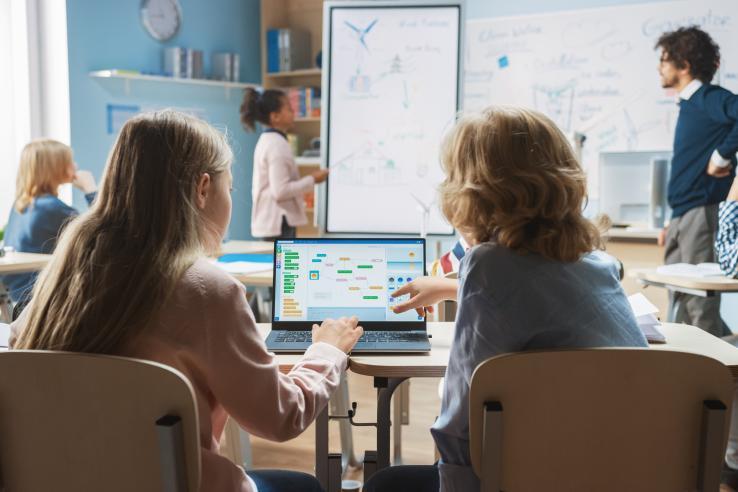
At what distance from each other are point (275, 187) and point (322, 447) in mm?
2711

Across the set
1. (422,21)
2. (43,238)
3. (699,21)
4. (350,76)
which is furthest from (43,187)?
(699,21)

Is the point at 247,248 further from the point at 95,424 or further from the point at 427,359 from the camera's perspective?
the point at 95,424

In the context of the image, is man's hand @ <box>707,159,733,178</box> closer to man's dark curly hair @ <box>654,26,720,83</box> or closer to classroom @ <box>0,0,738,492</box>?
classroom @ <box>0,0,738,492</box>

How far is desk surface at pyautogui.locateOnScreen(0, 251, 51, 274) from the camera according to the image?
3.38 meters

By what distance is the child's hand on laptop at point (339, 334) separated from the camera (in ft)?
5.17

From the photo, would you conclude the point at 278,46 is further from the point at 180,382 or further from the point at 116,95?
the point at 180,382

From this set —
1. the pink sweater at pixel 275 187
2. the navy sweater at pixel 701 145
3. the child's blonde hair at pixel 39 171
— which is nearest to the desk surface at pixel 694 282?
the navy sweater at pixel 701 145

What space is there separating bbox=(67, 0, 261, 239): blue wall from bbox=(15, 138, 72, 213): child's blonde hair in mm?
1079

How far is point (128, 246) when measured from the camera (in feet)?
3.80

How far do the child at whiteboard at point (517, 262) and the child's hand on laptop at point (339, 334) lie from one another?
0.31 metres

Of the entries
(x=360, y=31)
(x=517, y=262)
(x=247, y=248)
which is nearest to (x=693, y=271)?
(x=360, y=31)

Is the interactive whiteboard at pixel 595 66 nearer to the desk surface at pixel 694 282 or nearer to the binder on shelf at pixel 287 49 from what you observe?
the binder on shelf at pixel 287 49

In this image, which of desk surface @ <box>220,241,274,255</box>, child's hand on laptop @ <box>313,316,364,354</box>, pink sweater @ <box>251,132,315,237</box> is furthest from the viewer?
pink sweater @ <box>251,132,315,237</box>

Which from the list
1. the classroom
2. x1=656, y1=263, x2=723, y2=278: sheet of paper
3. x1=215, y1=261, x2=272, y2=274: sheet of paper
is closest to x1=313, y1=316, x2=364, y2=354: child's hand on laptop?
the classroom
